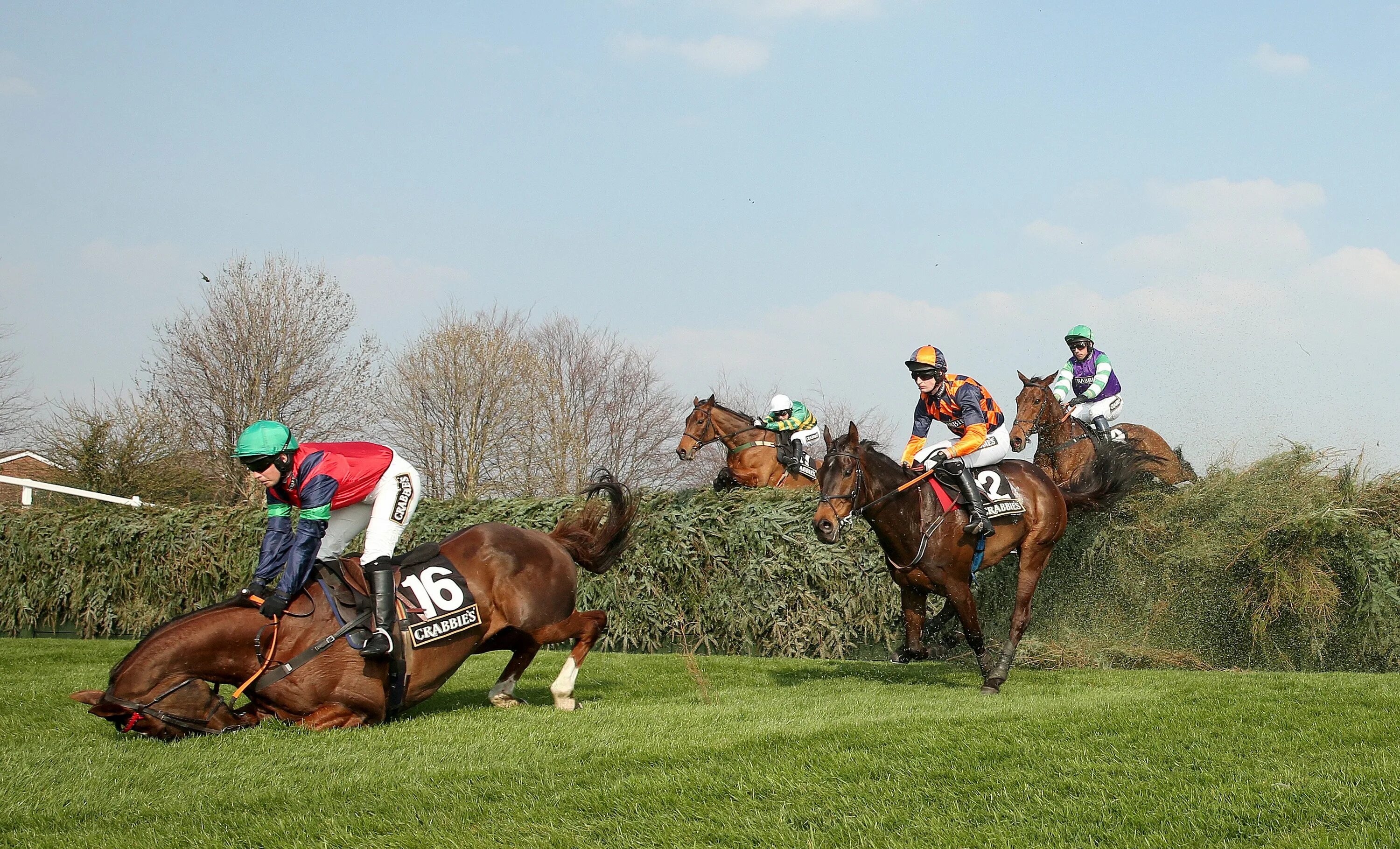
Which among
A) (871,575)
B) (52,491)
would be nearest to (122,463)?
(52,491)

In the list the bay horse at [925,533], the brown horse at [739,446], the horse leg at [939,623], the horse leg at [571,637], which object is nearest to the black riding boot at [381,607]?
the horse leg at [571,637]

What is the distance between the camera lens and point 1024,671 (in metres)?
9.10

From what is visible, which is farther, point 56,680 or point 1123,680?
point 56,680

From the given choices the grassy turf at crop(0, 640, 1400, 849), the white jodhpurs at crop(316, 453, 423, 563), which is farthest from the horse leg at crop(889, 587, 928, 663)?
the white jodhpurs at crop(316, 453, 423, 563)

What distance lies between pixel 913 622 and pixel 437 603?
3656 millimetres

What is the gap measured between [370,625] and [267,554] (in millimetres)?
693

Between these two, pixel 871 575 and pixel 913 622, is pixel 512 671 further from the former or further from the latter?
pixel 871 575

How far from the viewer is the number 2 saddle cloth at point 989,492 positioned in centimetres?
812

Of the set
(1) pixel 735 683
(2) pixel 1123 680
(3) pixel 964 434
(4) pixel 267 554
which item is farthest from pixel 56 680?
(2) pixel 1123 680

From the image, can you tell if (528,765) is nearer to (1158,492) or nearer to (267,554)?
(267,554)

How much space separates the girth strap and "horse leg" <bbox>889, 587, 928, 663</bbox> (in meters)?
4.04

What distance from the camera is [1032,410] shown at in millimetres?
10086

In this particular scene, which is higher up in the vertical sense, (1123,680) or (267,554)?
(267,554)

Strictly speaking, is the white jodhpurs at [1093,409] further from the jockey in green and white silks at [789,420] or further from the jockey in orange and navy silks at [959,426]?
the jockey in green and white silks at [789,420]
